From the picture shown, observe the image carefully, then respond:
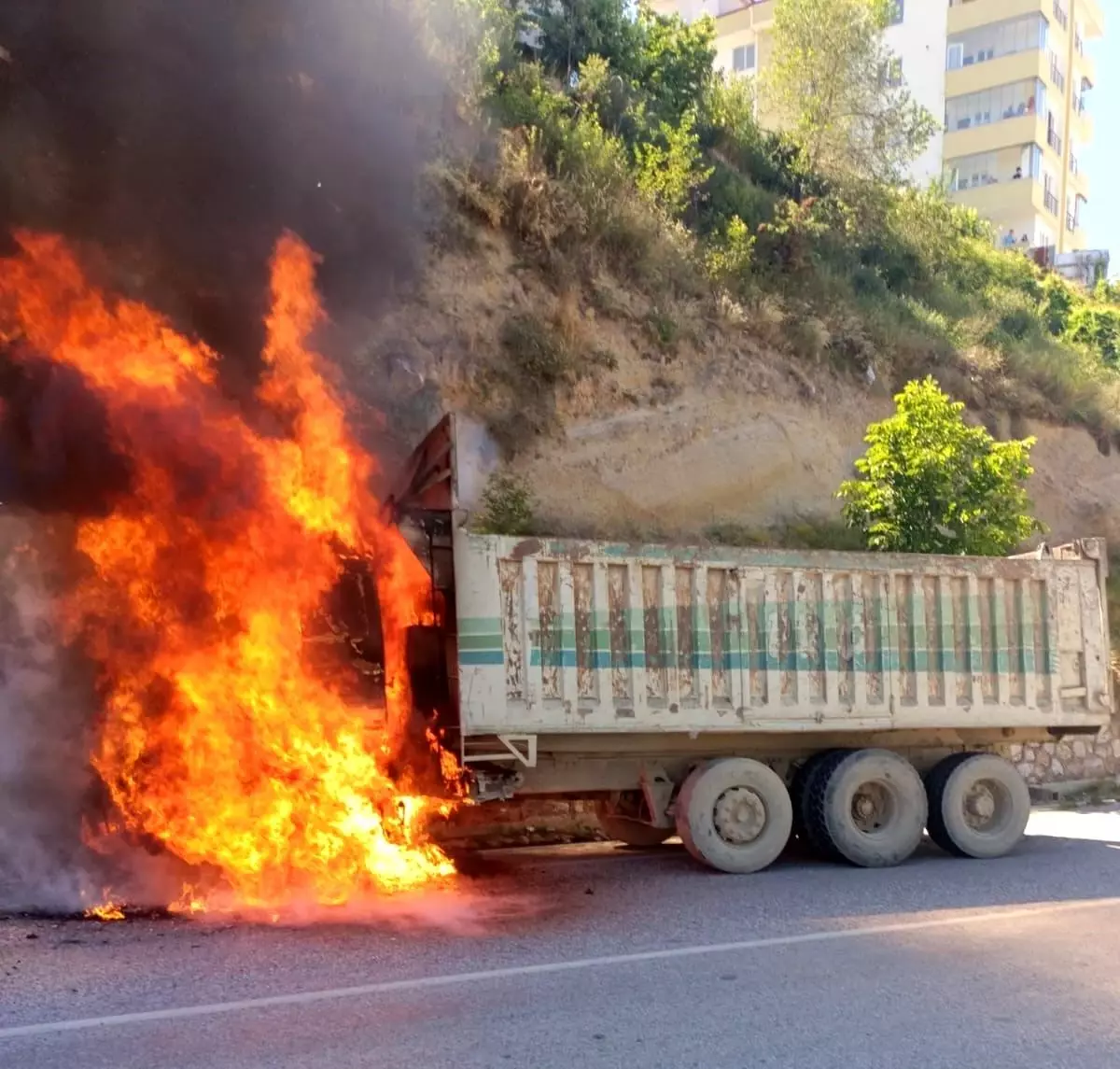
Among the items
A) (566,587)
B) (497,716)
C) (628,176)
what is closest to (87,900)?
(497,716)

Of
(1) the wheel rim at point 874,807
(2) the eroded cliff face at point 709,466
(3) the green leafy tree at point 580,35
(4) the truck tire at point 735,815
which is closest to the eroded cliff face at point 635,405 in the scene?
(2) the eroded cliff face at point 709,466

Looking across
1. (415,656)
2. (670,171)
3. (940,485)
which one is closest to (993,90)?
(670,171)

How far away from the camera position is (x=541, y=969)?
217 inches

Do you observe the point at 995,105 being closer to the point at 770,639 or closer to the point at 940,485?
the point at 940,485

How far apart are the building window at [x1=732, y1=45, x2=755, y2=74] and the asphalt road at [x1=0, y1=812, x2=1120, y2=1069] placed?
44.5 metres

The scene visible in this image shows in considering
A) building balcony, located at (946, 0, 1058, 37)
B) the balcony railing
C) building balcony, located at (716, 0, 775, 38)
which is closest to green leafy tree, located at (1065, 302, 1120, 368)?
building balcony, located at (946, 0, 1058, 37)

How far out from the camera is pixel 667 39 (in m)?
24.9

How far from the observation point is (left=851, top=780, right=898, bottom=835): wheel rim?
8758 millimetres

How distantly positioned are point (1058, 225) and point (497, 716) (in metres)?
46.7

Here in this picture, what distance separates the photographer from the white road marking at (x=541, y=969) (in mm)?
4668

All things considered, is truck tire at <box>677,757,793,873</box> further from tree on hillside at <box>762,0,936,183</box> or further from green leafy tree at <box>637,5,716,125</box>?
tree on hillside at <box>762,0,936,183</box>

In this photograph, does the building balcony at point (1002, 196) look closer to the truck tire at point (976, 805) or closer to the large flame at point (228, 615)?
the truck tire at point (976, 805)

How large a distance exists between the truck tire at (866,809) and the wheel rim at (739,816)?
0.56m

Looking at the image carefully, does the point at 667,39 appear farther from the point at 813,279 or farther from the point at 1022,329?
the point at 1022,329
